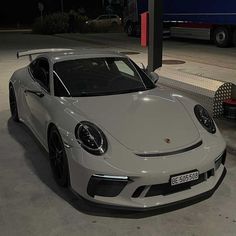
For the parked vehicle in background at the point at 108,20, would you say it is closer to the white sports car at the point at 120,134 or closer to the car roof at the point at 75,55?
the car roof at the point at 75,55

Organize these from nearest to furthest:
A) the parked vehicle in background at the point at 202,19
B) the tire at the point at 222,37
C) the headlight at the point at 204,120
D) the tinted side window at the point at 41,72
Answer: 1. the headlight at the point at 204,120
2. the tinted side window at the point at 41,72
3. the parked vehicle in background at the point at 202,19
4. the tire at the point at 222,37

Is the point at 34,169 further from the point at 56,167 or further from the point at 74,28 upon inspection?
the point at 74,28

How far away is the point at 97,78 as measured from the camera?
15.8ft

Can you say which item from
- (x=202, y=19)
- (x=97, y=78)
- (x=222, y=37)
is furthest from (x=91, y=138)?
(x=202, y=19)

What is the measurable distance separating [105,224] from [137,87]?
6.11ft

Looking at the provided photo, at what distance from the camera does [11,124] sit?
6.52 metres

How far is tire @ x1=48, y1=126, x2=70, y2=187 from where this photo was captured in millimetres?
3904

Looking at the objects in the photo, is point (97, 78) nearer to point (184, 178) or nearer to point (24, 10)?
point (184, 178)

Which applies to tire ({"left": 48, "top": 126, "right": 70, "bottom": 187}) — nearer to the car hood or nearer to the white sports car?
the white sports car

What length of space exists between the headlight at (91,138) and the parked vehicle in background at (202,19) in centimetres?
1489

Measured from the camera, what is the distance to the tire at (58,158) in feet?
12.8

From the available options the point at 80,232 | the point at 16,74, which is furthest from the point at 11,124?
the point at 80,232

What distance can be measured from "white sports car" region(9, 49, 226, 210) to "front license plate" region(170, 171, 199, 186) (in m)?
0.01

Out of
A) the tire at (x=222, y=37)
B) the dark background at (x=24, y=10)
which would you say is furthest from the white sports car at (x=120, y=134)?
the dark background at (x=24, y=10)
